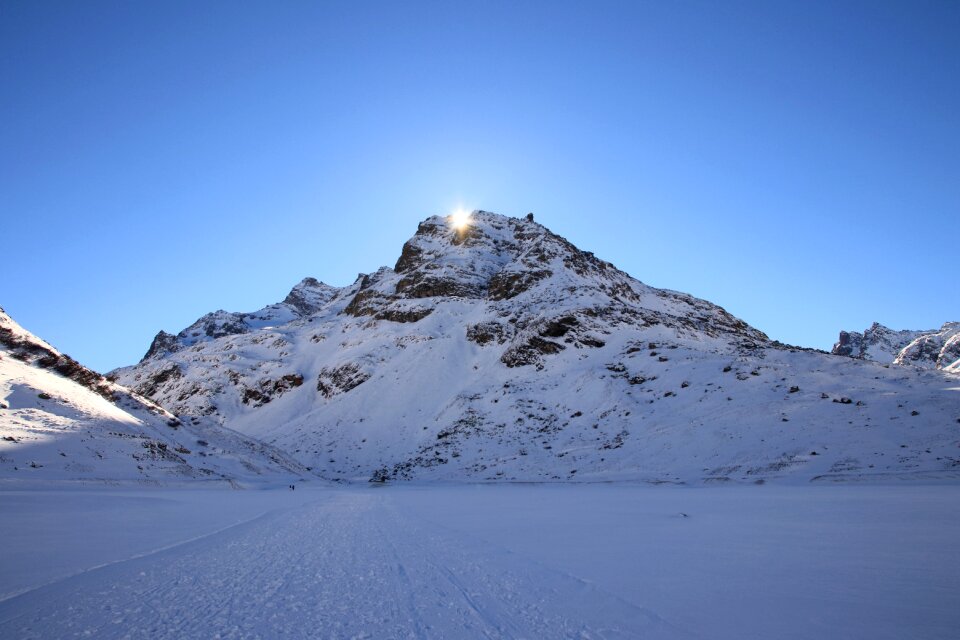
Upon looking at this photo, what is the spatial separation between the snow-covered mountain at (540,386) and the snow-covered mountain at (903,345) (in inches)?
4196

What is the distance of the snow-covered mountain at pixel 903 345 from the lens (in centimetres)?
13950

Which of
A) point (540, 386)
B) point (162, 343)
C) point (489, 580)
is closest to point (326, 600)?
point (489, 580)

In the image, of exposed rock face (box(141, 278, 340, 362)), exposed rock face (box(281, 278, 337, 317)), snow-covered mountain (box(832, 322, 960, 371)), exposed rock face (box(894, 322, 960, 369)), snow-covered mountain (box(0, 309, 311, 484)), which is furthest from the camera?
exposed rock face (box(281, 278, 337, 317))

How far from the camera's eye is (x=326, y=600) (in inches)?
188

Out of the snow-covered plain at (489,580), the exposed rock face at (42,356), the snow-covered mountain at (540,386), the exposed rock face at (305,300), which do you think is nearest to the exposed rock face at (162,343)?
the exposed rock face at (305,300)

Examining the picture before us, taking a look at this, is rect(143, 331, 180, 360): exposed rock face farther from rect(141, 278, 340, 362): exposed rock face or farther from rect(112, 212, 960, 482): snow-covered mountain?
rect(112, 212, 960, 482): snow-covered mountain

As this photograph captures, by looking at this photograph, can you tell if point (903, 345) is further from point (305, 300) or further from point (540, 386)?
point (305, 300)

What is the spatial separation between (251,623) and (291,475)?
47126mm

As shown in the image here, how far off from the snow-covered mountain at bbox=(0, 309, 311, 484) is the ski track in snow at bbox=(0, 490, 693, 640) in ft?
85.5

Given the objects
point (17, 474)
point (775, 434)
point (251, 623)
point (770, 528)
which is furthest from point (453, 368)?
point (251, 623)

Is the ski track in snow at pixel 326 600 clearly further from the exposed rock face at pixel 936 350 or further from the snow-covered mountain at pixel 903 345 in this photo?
the snow-covered mountain at pixel 903 345

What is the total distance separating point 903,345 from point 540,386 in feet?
646

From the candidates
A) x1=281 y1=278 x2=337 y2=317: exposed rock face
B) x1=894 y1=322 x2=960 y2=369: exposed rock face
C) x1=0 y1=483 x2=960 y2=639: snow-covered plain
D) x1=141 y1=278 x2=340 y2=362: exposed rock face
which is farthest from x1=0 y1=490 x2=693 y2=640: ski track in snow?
x1=281 y1=278 x2=337 y2=317: exposed rock face

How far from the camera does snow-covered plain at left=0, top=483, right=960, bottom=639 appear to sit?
403 centimetres
